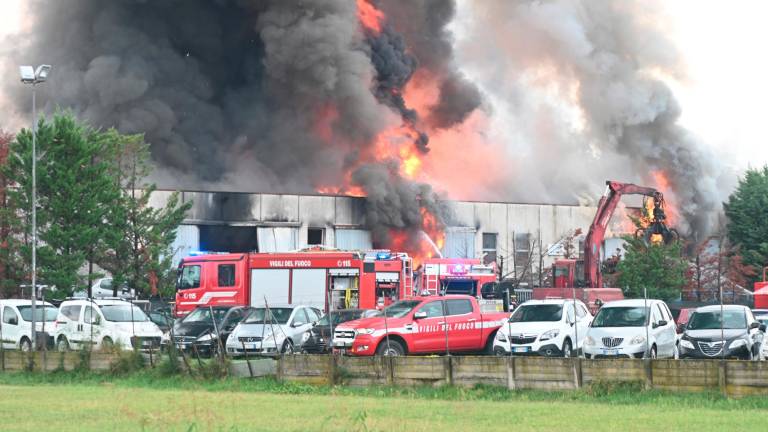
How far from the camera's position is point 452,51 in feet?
264

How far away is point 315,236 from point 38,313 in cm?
3094

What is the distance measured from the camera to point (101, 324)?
3372 cm

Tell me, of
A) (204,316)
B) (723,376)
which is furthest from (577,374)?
(204,316)

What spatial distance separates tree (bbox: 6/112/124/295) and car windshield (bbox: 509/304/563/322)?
22985 mm

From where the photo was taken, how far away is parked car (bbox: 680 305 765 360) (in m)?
28.0

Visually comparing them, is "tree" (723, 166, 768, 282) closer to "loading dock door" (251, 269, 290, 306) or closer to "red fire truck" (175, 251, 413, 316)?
"red fire truck" (175, 251, 413, 316)

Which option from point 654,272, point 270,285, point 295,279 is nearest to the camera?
point 295,279

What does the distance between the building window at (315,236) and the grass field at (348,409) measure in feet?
134

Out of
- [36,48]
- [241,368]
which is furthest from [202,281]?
[36,48]

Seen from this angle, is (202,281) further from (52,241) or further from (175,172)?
(175,172)

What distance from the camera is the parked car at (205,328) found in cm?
3250

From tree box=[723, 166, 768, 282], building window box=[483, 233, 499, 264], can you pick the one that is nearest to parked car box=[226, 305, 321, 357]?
building window box=[483, 233, 499, 264]

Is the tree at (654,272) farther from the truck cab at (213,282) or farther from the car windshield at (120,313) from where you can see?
the car windshield at (120,313)

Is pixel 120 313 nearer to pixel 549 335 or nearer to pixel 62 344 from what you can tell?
pixel 62 344
